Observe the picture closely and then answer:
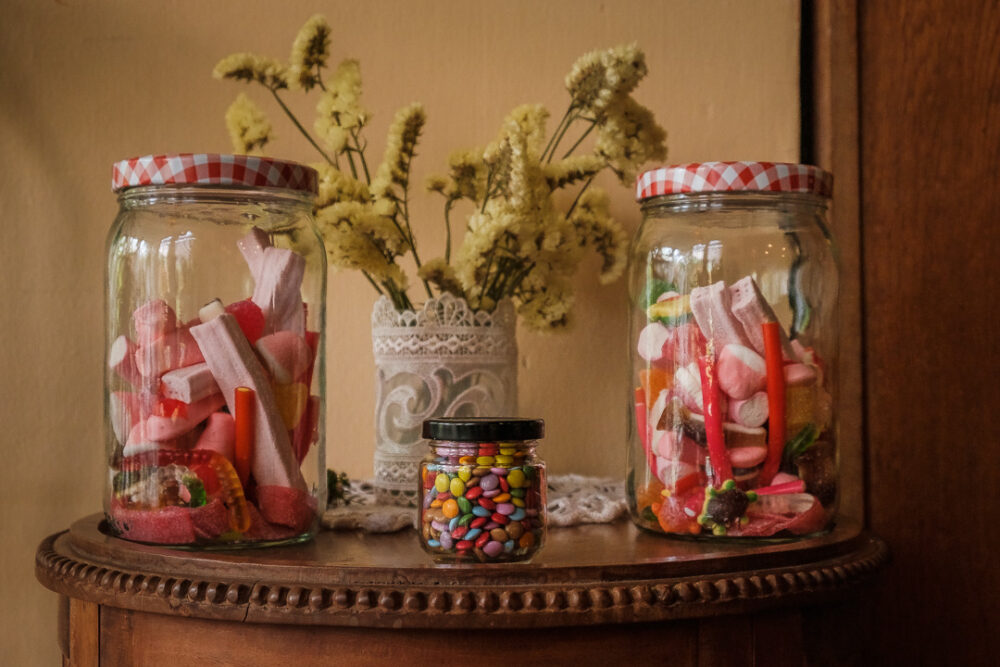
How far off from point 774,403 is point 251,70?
1.97 feet

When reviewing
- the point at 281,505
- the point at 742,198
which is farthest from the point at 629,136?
the point at 281,505

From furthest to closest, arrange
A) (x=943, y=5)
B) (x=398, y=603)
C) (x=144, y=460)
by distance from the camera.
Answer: (x=943, y=5)
(x=144, y=460)
(x=398, y=603)

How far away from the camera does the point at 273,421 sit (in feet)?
2.44

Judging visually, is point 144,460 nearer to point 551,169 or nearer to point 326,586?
point 326,586

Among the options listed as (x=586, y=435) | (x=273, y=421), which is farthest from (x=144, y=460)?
(x=586, y=435)

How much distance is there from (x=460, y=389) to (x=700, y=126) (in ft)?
1.64

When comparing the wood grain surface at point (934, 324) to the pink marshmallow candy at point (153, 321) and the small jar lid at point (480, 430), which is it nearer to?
the small jar lid at point (480, 430)

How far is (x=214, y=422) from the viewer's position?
73cm

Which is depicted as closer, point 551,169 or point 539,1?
point 551,169

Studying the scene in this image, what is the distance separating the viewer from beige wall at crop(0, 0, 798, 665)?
1.14 m

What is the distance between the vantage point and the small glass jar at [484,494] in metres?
0.66

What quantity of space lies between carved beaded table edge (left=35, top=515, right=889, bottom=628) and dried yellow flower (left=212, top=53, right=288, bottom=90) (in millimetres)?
474

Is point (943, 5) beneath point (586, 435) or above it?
above

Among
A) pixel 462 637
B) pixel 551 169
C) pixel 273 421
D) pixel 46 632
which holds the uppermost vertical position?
pixel 551 169
